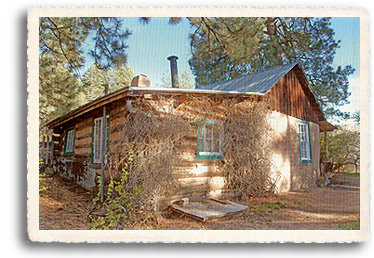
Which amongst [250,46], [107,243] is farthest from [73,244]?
[250,46]

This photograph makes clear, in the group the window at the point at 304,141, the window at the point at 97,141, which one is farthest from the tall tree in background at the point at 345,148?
the window at the point at 97,141

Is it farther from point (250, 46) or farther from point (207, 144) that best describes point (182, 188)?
point (250, 46)

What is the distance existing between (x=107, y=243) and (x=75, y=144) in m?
4.41

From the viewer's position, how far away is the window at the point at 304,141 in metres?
8.17

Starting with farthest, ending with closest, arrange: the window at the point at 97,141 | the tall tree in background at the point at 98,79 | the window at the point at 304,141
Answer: the window at the point at 304,141
the window at the point at 97,141
the tall tree in background at the point at 98,79

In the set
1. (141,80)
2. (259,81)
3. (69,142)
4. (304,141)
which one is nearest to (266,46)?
(259,81)

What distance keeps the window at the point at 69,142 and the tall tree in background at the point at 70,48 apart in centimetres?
289

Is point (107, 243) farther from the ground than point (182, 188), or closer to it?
closer to it

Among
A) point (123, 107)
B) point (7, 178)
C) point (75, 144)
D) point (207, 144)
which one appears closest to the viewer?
point (7, 178)

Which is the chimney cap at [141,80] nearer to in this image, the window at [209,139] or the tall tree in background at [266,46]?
the tall tree in background at [266,46]

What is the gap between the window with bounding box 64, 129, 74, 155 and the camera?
7571mm

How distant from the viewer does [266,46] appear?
6.57m

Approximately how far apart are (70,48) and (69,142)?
14.0ft

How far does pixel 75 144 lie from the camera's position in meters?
7.30
